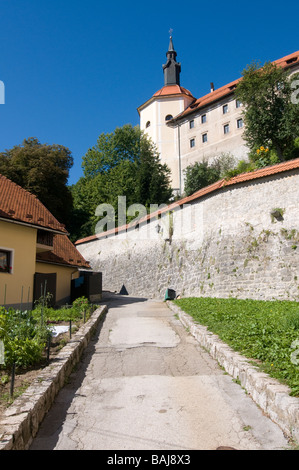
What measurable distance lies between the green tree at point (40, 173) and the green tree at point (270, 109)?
63.3 feet

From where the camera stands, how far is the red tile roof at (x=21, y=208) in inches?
542

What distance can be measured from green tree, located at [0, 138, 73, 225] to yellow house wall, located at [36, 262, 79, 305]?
14.2 metres

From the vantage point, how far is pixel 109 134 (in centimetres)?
5197

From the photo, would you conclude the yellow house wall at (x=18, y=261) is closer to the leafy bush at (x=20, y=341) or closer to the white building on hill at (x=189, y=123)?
the leafy bush at (x=20, y=341)

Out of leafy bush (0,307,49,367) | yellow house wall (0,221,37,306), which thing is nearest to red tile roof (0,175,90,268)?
yellow house wall (0,221,37,306)

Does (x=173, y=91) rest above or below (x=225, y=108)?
above

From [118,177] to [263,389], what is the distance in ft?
133

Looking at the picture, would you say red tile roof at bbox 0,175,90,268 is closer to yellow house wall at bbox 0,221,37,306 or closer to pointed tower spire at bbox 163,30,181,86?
yellow house wall at bbox 0,221,37,306

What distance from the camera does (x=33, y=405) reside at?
396 cm

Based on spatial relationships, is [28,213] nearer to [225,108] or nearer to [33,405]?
[33,405]

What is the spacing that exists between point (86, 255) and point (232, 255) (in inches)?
826

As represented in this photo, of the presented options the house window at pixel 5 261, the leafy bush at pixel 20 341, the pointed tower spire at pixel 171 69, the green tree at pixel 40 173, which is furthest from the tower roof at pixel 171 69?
the leafy bush at pixel 20 341

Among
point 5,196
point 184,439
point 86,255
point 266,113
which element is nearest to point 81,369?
point 184,439

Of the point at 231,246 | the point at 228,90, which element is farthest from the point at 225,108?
the point at 231,246
